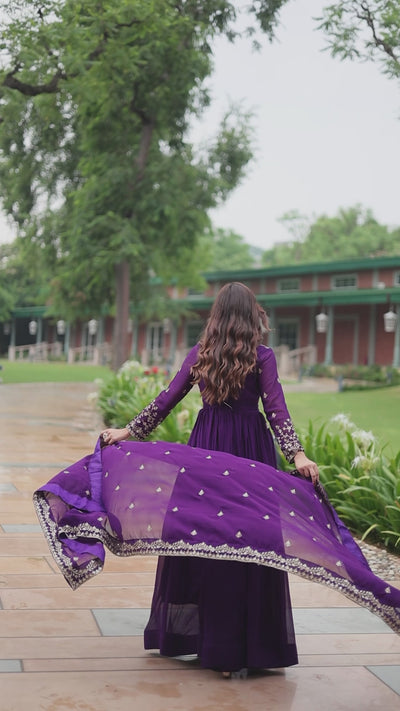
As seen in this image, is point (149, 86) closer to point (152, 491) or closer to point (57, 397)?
point (57, 397)

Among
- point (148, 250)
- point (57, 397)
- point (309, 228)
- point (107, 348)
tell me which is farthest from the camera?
point (309, 228)

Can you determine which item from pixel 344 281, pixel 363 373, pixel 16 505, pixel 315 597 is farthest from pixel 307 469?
pixel 344 281

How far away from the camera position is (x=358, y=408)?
2278cm

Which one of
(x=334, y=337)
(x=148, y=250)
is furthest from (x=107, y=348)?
(x=148, y=250)

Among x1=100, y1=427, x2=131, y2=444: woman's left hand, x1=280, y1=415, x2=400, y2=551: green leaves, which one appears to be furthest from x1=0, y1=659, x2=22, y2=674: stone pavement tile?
x1=280, y1=415, x2=400, y2=551: green leaves

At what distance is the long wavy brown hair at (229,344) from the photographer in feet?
13.6

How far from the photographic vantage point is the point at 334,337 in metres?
39.8

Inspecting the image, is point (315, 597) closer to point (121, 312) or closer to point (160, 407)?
point (160, 407)

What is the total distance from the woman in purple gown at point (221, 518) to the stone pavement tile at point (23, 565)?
5.86 ft

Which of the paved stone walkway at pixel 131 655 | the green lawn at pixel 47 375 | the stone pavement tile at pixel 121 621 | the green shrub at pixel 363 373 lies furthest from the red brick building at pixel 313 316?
the stone pavement tile at pixel 121 621

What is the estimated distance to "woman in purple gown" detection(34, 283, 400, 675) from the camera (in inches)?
149

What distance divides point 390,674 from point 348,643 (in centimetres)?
47

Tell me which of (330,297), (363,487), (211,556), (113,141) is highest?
(113,141)

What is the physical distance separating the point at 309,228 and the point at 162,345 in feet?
98.1
